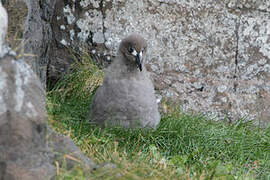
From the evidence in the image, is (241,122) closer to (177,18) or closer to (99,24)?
(177,18)

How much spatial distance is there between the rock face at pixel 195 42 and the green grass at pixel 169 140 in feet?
1.13

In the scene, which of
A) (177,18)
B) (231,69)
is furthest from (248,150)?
(177,18)

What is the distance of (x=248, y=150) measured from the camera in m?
4.82

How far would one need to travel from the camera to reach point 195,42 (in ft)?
19.0

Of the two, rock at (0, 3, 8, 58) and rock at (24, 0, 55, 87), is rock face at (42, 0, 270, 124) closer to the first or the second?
rock at (24, 0, 55, 87)

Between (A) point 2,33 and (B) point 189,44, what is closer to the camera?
(A) point 2,33

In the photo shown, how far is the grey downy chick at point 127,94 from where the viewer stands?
4703 mm

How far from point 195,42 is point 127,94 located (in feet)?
4.94

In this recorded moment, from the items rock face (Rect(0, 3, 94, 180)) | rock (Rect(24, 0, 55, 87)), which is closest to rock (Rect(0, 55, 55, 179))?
rock face (Rect(0, 3, 94, 180))

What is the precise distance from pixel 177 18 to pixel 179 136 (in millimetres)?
1707

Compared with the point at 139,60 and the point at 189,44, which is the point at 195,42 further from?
the point at 139,60

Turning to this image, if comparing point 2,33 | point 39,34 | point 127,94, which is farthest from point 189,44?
point 2,33

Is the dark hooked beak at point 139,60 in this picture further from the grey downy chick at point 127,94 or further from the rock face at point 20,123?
the rock face at point 20,123

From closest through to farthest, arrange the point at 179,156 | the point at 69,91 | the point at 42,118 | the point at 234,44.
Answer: the point at 42,118 < the point at 179,156 < the point at 69,91 < the point at 234,44
